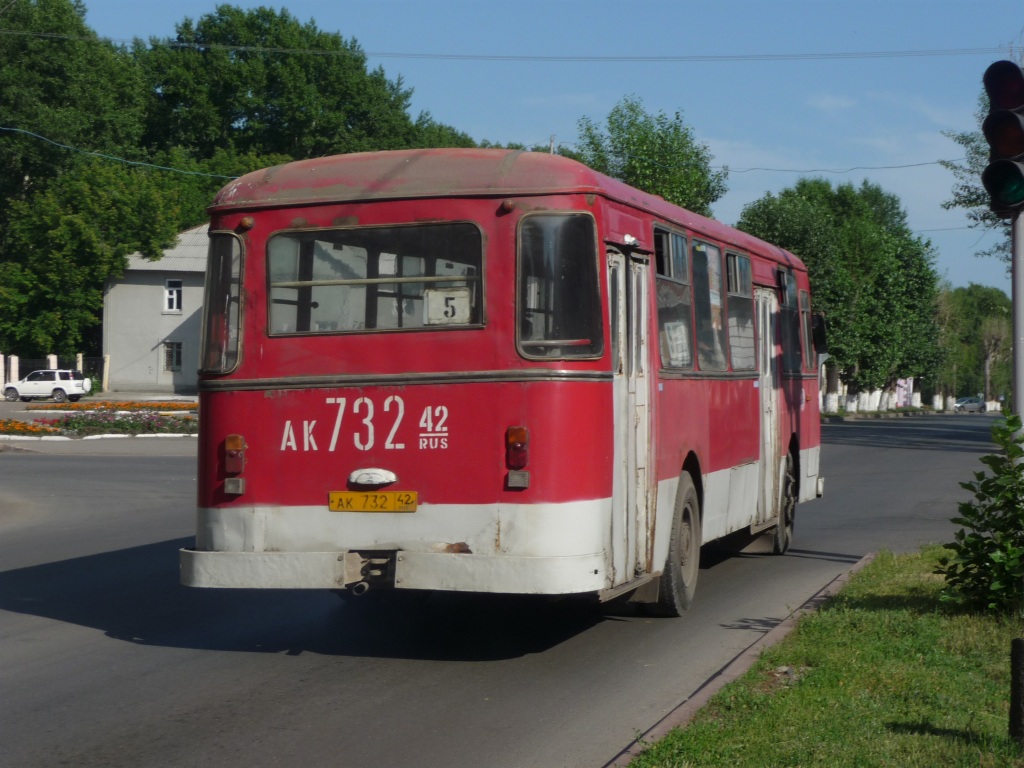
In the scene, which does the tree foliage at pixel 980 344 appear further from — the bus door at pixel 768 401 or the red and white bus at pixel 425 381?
the red and white bus at pixel 425 381

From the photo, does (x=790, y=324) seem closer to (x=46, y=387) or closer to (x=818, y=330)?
(x=818, y=330)

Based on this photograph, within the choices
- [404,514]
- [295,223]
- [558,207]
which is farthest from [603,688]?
[295,223]

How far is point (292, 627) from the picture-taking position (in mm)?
9820

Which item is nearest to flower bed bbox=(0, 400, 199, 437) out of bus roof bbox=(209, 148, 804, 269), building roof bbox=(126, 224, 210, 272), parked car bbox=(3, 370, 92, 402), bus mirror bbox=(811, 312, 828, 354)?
bus mirror bbox=(811, 312, 828, 354)

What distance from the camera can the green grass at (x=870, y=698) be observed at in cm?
587

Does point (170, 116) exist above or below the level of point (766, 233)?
above

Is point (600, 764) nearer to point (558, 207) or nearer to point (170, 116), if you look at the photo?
point (558, 207)

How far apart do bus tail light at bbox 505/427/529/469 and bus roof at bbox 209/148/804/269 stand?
1414 mm

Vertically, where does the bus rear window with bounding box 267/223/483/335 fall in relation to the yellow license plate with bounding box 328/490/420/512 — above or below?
above

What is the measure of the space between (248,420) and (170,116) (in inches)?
2849

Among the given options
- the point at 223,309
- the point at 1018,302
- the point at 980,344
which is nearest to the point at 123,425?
the point at 223,309

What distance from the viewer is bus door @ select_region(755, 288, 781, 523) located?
13398 millimetres

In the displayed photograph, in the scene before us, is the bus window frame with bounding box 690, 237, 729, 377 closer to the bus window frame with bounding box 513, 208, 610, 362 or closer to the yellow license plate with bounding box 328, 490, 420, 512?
the bus window frame with bounding box 513, 208, 610, 362

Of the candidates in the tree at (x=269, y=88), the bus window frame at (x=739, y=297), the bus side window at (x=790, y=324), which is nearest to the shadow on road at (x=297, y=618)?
the bus window frame at (x=739, y=297)
